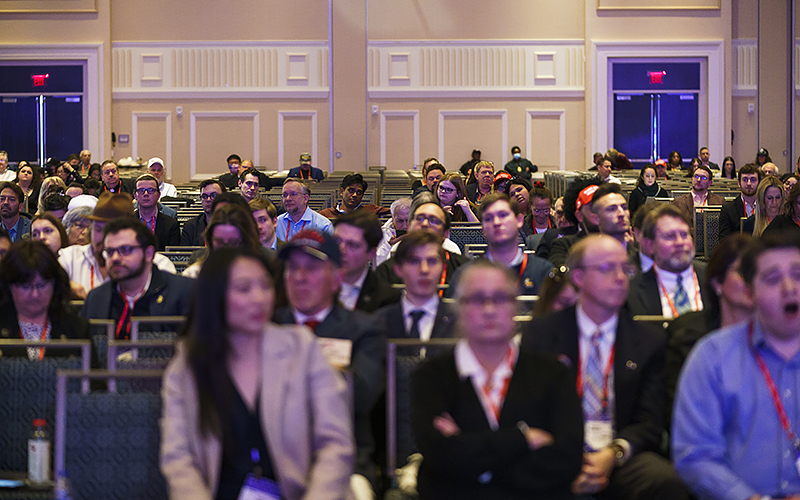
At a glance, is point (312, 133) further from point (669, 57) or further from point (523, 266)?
point (523, 266)

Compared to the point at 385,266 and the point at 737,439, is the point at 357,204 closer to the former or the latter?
the point at 385,266

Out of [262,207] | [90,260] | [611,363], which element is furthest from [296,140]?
[611,363]

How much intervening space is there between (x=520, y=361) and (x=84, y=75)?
51.9 ft

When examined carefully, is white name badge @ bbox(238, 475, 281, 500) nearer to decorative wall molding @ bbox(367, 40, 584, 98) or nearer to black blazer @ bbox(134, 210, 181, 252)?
black blazer @ bbox(134, 210, 181, 252)

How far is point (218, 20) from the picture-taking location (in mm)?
16609

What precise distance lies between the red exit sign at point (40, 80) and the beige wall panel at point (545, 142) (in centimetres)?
936

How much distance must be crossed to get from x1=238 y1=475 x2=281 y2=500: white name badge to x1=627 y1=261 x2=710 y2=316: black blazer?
1993 millimetres

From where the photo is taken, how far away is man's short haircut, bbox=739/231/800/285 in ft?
7.67

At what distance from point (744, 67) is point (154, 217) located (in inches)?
530

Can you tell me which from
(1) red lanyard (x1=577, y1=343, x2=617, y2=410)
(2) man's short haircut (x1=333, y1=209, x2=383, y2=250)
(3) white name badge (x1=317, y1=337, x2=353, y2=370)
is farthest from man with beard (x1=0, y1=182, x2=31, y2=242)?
(1) red lanyard (x1=577, y1=343, x2=617, y2=410)

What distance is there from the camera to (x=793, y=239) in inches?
93.4

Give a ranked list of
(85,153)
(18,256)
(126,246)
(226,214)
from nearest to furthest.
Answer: (18,256) → (126,246) → (226,214) → (85,153)

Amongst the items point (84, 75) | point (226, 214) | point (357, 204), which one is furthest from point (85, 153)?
point (226, 214)

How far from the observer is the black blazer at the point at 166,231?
7.20m
